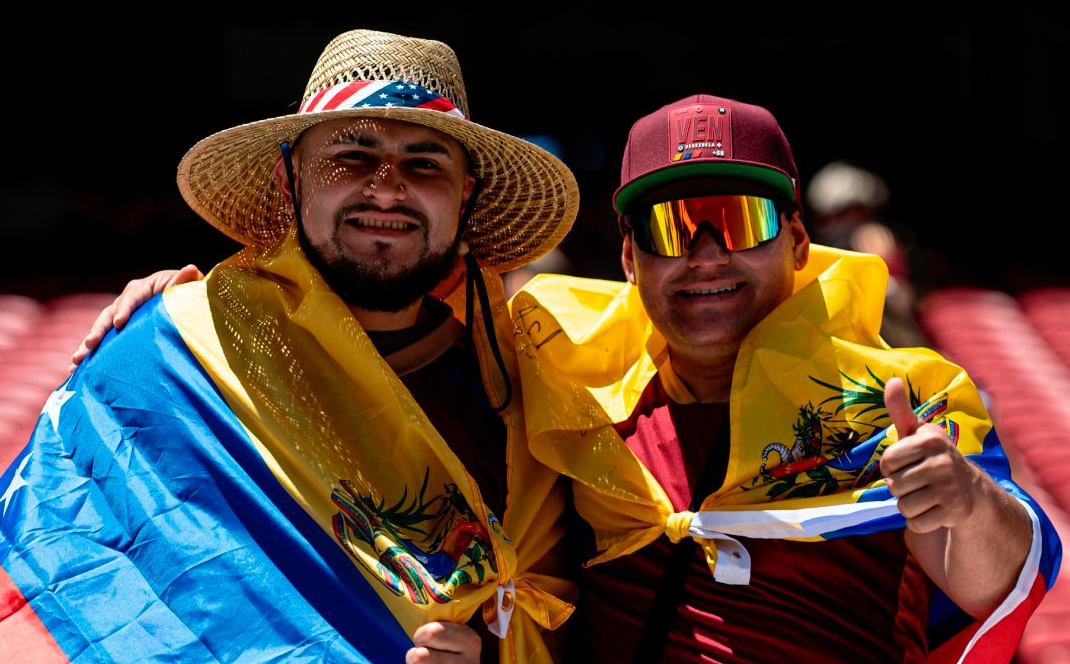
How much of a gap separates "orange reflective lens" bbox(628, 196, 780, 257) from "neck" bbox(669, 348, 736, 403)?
0.24 meters

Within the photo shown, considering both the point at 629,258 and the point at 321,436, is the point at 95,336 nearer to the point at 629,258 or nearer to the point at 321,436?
the point at 321,436

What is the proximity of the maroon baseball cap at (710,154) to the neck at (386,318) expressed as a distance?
0.55 m

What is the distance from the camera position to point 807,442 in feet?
7.94

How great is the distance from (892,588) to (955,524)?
0.35 meters

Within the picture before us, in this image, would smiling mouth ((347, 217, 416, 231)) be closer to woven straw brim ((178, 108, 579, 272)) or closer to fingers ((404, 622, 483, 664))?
woven straw brim ((178, 108, 579, 272))

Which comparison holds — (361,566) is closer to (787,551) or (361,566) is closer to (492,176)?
(787,551)

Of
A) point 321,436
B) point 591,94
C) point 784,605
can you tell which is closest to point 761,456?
point 784,605

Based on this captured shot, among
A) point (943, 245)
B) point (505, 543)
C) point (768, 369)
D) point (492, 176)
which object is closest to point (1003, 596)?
point (768, 369)

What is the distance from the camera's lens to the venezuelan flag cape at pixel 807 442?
2299 millimetres

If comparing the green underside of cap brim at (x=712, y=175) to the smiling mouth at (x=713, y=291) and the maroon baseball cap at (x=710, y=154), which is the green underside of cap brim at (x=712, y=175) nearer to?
the maroon baseball cap at (x=710, y=154)

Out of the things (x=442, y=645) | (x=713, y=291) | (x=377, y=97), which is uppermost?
(x=377, y=97)

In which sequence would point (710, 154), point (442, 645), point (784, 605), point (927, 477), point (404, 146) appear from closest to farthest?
point (927, 477) → point (442, 645) → point (784, 605) → point (710, 154) → point (404, 146)

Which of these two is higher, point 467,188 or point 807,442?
point 467,188

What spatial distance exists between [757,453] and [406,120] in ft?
3.21
